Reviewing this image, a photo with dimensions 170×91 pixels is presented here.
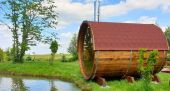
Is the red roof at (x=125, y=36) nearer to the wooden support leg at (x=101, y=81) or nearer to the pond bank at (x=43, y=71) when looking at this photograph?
the wooden support leg at (x=101, y=81)

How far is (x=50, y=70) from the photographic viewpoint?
37719mm

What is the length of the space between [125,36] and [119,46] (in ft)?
3.66

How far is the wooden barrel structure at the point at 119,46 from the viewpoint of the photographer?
23.7m

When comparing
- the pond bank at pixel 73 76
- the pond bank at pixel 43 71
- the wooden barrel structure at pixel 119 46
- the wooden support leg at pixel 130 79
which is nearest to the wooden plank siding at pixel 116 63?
the wooden barrel structure at pixel 119 46

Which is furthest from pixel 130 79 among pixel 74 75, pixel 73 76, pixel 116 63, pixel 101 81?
pixel 74 75

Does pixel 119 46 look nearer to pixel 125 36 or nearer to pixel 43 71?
pixel 125 36

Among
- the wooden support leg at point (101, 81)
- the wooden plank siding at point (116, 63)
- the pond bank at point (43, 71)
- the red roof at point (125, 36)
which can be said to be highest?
the red roof at point (125, 36)

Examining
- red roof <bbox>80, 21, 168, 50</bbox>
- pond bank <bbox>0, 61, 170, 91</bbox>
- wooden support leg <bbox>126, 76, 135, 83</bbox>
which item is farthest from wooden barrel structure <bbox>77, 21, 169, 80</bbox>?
pond bank <bbox>0, 61, 170, 91</bbox>

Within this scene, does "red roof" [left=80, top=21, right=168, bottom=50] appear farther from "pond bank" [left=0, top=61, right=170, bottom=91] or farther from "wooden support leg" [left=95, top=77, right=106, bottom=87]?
"pond bank" [left=0, top=61, right=170, bottom=91]

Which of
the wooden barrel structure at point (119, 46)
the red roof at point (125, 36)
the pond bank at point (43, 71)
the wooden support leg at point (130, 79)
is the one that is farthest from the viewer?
the pond bank at point (43, 71)

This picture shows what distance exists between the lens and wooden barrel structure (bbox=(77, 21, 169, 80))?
23703 mm

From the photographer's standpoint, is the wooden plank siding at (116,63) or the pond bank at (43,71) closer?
the wooden plank siding at (116,63)

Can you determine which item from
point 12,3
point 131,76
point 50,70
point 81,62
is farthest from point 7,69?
point 131,76

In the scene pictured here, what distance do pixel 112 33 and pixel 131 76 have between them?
332cm
